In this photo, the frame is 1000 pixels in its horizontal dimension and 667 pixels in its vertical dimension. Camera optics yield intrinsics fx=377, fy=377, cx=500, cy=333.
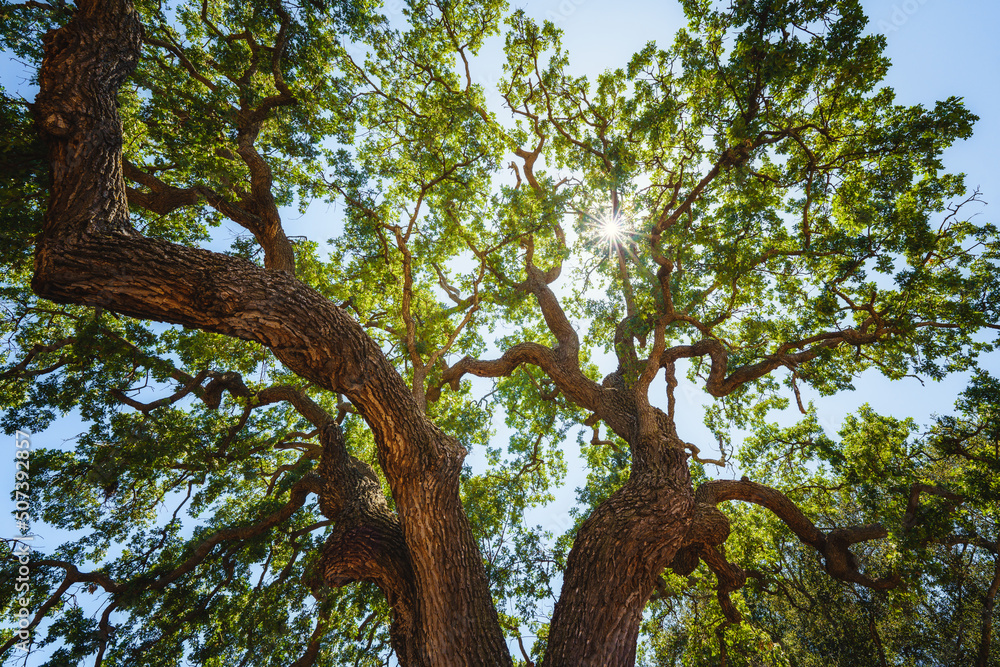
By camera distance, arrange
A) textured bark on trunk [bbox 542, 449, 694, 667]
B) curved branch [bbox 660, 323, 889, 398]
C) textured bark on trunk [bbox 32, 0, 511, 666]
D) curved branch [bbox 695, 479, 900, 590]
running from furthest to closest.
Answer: curved branch [bbox 660, 323, 889, 398]
curved branch [bbox 695, 479, 900, 590]
textured bark on trunk [bbox 542, 449, 694, 667]
textured bark on trunk [bbox 32, 0, 511, 666]

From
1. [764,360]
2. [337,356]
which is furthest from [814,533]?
[337,356]

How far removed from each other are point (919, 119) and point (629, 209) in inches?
147

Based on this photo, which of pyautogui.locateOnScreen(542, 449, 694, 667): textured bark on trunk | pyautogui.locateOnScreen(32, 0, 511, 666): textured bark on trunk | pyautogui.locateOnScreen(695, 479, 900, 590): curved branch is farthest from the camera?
pyautogui.locateOnScreen(695, 479, 900, 590): curved branch

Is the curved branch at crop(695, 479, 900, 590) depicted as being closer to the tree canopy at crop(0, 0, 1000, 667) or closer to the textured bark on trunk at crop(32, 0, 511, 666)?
the tree canopy at crop(0, 0, 1000, 667)

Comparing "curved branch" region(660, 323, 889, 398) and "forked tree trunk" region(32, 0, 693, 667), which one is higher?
"curved branch" region(660, 323, 889, 398)

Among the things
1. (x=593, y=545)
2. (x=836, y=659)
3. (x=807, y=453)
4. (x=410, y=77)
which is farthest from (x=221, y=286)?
(x=836, y=659)

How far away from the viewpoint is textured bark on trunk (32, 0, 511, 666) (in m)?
2.58

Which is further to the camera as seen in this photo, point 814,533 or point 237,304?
point 814,533

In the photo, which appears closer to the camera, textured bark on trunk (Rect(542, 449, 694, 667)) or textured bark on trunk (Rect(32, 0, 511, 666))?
textured bark on trunk (Rect(32, 0, 511, 666))

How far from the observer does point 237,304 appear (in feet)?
9.21

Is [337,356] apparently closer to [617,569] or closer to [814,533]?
[617,569]

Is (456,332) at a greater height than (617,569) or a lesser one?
greater

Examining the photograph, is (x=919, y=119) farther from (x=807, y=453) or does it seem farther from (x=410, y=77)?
(x=410, y=77)

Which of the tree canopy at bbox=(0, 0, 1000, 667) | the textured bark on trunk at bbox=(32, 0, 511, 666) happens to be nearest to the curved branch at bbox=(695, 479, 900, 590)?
the tree canopy at bbox=(0, 0, 1000, 667)
